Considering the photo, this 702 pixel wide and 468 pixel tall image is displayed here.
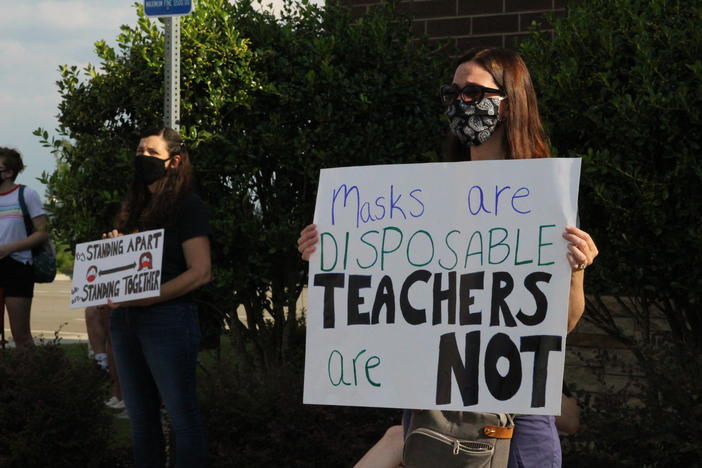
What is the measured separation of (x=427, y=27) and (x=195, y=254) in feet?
10.5

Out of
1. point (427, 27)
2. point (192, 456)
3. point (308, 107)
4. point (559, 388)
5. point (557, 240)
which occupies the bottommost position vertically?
point (192, 456)

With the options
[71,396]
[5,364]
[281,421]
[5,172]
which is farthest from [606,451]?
[5,172]

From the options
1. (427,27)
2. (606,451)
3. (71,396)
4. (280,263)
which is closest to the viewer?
(606,451)

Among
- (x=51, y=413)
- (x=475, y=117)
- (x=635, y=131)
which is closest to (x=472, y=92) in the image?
(x=475, y=117)

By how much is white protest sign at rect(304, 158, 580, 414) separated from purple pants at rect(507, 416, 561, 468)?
0.07 meters

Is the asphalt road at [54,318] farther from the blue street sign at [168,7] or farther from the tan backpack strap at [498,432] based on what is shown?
the tan backpack strap at [498,432]

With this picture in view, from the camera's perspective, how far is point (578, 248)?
274 centimetres

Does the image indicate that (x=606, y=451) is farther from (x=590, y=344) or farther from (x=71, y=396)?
(x=71, y=396)

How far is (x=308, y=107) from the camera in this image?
600 centimetres

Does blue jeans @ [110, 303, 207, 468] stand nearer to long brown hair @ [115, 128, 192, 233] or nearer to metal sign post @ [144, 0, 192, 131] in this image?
long brown hair @ [115, 128, 192, 233]

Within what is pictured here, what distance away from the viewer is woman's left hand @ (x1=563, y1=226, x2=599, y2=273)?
2740mm

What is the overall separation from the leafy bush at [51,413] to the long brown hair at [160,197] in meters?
1.25

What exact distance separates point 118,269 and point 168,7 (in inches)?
56.0

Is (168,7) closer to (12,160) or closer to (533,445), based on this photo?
(12,160)
